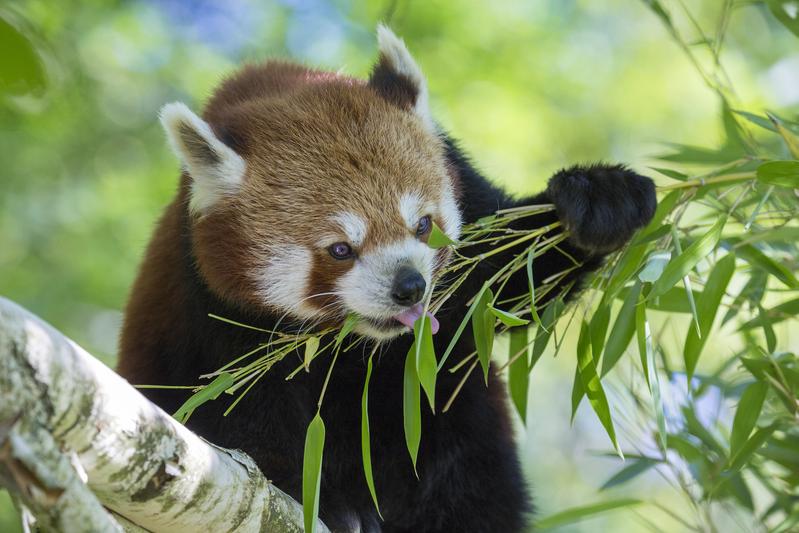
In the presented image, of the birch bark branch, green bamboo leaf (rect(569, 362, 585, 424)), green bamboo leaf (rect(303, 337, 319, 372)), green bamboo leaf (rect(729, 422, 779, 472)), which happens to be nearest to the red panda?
green bamboo leaf (rect(303, 337, 319, 372))

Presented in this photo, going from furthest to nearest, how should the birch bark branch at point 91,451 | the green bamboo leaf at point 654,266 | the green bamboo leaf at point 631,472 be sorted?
the green bamboo leaf at point 631,472 < the green bamboo leaf at point 654,266 < the birch bark branch at point 91,451

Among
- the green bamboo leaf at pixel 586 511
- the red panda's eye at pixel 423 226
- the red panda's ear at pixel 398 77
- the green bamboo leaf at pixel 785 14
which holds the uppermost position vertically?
the green bamboo leaf at pixel 785 14

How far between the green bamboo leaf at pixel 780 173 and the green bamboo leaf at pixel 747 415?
68 centimetres

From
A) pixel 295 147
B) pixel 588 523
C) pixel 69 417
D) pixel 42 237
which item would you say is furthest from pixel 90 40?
pixel 588 523

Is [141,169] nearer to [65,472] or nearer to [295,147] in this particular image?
[295,147]

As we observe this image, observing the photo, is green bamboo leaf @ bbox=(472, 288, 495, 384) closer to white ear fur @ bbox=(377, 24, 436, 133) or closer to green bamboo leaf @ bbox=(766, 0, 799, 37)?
white ear fur @ bbox=(377, 24, 436, 133)

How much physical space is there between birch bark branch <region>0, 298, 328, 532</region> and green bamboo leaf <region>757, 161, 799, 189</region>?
1.57 meters

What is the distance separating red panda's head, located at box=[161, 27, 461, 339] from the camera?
2.89m

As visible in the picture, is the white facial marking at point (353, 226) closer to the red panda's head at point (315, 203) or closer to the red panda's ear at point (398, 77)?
the red panda's head at point (315, 203)

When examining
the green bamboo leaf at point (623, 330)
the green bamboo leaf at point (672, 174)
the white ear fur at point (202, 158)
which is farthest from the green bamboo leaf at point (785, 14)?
the white ear fur at point (202, 158)

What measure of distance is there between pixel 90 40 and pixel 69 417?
6048 millimetres

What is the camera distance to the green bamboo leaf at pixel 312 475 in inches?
87.4

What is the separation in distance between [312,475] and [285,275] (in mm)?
887

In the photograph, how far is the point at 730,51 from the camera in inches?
351
